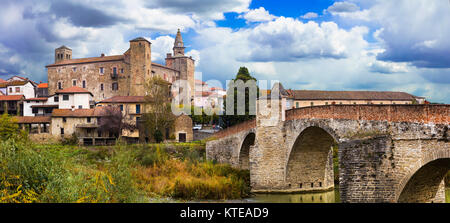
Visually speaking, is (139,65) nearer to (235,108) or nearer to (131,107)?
(131,107)

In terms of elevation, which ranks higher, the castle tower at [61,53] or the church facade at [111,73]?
the castle tower at [61,53]

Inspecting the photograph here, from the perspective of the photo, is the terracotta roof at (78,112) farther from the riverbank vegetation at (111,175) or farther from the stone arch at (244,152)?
the stone arch at (244,152)

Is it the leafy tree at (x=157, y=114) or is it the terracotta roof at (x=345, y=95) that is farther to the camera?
the terracotta roof at (x=345, y=95)

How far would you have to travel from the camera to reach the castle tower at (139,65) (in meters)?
51.9

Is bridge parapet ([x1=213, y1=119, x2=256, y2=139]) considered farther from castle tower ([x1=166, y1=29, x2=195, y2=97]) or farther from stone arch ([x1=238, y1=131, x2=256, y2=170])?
castle tower ([x1=166, y1=29, x2=195, y2=97])

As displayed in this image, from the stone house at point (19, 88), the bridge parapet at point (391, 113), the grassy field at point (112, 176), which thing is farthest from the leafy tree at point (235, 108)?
the stone house at point (19, 88)

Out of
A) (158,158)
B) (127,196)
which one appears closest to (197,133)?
(158,158)

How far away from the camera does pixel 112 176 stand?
1529cm

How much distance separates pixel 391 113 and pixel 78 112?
35476 mm

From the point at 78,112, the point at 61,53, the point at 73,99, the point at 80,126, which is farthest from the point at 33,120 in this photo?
the point at 61,53

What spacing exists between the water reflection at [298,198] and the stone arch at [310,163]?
2.22 feet

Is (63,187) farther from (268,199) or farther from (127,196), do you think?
(268,199)
